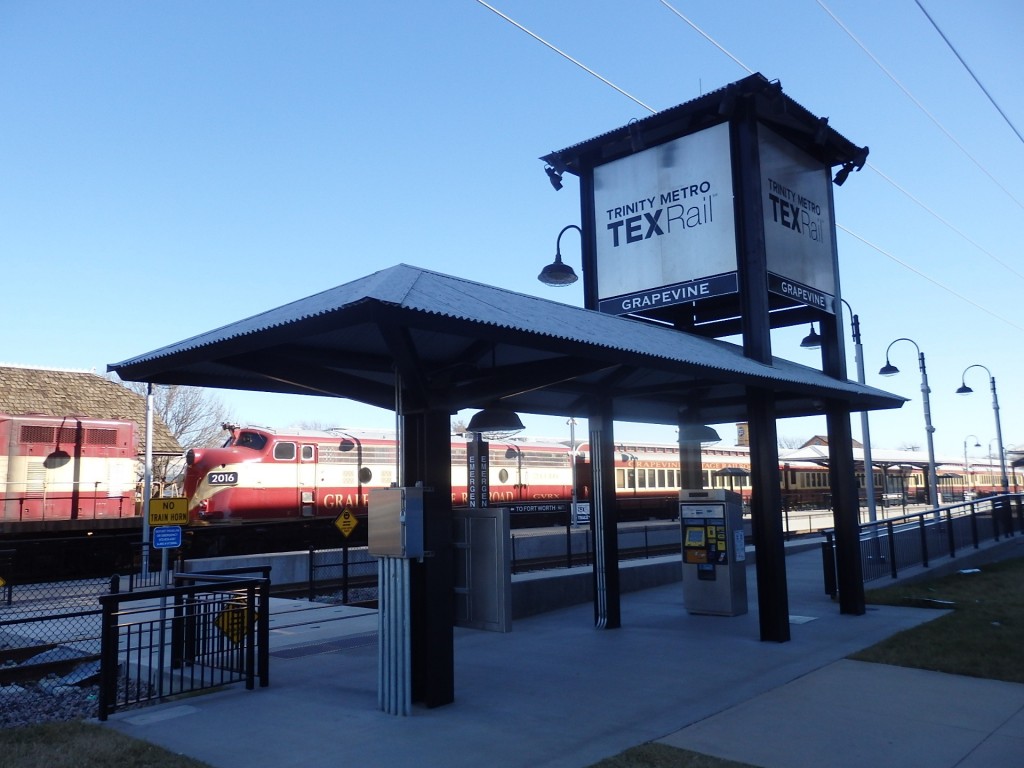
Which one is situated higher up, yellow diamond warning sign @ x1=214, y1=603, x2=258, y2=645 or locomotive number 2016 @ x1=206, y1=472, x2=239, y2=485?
locomotive number 2016 @ x1=206, y1=472, x2=239, y2=485

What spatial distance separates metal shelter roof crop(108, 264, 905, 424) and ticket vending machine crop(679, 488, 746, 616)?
3104mm

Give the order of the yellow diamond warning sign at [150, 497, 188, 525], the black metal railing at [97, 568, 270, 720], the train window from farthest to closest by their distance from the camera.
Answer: the train window < the yellow diamond warning sign at [150, 497, 188, 525] < the black metal railing at [97, 568, 270, 720]

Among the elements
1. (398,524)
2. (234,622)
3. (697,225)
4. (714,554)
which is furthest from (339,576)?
(398,524)

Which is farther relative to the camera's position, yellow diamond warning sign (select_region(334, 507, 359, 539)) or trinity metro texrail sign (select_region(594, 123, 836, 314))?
yellow diamond warning sign (select_region(334, 507, 359, 539))

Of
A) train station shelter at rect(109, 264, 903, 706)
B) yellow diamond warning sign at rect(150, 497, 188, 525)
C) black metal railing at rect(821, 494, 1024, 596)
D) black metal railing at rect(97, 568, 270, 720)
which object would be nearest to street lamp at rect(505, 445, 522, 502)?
black metal railing at rect(821, 494, 1024, 596)

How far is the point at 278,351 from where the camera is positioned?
8281 millimetres

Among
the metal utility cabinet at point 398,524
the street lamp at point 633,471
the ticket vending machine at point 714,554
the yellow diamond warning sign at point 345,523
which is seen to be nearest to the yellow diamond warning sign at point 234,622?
the metal utility cabinet at point 398,524

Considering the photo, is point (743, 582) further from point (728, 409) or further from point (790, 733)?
point (790, 733)

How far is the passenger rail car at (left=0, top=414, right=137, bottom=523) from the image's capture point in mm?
20281

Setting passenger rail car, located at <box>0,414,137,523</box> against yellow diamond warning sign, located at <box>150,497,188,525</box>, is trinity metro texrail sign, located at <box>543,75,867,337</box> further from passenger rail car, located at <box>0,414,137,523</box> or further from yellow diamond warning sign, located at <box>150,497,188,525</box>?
passenger rail car, located at <box>0,414,137,523</box>

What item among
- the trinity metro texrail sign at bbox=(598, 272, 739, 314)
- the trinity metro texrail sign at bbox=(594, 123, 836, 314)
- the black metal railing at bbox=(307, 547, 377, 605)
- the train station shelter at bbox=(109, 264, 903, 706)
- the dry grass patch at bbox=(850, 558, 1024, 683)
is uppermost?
the trinity metro texrail sign at bbox=(594, 123, 836, 314)

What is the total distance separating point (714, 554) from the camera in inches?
532

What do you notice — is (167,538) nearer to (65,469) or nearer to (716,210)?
(716,210)

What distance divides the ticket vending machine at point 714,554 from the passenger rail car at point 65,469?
1470cm
